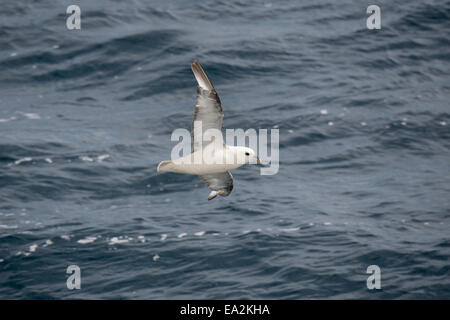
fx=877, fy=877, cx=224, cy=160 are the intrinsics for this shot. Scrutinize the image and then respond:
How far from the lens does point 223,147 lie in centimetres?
1927

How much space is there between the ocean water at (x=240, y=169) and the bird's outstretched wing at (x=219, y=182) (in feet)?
10.2

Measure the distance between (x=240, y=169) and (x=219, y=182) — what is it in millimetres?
7718

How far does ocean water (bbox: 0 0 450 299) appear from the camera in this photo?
2377 centimetres

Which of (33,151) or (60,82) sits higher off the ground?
(60,82)

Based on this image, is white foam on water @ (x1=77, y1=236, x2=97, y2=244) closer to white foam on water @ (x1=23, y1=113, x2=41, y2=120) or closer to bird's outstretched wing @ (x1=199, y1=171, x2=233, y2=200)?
bird's outstretched wing @ (x1=199, y1=171, x2=233, y2=200)

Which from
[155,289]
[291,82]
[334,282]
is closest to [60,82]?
[291,82]

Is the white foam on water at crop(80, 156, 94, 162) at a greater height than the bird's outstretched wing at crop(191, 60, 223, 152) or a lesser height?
lesser

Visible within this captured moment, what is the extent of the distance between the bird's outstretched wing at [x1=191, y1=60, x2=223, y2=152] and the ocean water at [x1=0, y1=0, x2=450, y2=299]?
5.70 meters

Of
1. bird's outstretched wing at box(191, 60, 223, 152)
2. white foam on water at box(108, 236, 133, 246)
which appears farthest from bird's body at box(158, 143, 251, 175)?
white foam on water at box(108, 236, 133, 246)

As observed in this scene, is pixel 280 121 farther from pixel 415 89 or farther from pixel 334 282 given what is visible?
pixel 334 282

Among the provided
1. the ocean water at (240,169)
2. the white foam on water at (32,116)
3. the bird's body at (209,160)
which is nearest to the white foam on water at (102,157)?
the ocean water at (240,169)

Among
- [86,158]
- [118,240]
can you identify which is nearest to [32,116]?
[86,158]

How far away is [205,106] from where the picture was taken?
18.3m

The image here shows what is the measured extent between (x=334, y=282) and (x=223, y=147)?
581cm
